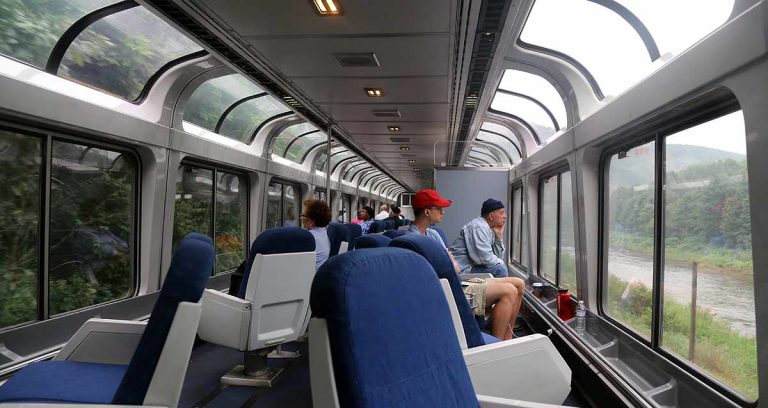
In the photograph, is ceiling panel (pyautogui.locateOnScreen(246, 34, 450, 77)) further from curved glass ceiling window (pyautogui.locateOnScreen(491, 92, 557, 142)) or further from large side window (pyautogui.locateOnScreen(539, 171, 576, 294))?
large side window (pyautogui.locateOnScreen(539, 171, 576, 294))

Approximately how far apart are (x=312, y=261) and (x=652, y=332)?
289cm

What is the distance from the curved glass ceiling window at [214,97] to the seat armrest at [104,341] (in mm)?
3575

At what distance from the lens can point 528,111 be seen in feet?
23.4

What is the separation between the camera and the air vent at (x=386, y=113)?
23.6ft

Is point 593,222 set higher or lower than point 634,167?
lower

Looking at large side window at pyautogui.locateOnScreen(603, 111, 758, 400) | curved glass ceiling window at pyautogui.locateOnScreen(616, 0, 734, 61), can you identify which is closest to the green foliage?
large side window at pyautogui.locateOnScreen(603, 111, 758, 400)

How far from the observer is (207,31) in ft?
13.2

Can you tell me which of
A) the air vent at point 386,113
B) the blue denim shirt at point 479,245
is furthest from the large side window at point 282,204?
the blue denim shirt at point 479,245

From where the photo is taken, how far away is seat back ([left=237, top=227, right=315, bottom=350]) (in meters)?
3.93

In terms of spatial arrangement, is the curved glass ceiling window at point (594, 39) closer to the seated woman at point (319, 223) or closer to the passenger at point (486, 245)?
the passenger at point (486, 245)

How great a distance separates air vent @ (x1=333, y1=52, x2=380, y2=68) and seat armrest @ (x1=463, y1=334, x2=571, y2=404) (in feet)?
10.8

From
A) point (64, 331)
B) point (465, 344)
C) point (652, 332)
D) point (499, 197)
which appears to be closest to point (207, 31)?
point (64, 331)

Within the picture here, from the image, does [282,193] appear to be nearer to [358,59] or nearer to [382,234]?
[358,59]

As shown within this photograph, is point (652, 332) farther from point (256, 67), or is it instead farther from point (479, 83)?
point (256, 67)
